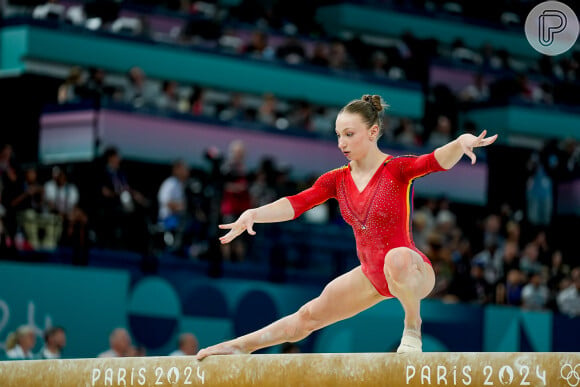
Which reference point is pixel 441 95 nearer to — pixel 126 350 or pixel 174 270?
pixel 174 270

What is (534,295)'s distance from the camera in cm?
1355

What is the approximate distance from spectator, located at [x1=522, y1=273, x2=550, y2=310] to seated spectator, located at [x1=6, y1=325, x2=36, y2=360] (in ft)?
21.1

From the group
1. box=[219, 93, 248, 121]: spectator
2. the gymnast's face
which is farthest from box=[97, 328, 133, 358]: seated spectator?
box=[219, 93, 248, 121]: spectator

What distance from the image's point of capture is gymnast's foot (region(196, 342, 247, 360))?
539 cm

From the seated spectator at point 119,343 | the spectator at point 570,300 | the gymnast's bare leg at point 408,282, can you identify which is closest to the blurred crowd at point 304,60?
the spectator at point 570,300

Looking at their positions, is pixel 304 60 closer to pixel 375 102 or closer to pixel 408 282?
pixel 375 102

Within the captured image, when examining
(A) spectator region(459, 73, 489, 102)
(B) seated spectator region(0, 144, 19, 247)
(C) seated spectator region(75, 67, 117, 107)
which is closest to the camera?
(B) seated spectator region(0, 144, 19, 247)

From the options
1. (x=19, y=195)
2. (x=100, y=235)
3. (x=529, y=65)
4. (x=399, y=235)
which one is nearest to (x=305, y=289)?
(x=100, y=235)

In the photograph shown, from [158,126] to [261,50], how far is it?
2.97m

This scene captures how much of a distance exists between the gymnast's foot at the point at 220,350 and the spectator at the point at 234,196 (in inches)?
240

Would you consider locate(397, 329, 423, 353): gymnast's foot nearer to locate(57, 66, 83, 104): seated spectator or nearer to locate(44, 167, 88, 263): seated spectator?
locate(44, 167, 88, 263): seated spectator

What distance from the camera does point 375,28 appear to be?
2006 cm

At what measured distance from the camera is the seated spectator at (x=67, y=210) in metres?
11.0

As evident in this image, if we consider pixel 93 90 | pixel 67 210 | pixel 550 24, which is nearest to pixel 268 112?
pixel 93 90
